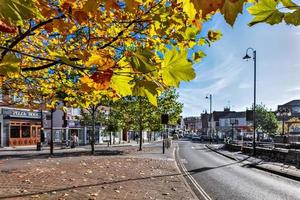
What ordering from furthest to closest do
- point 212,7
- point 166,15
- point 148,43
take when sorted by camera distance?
point 148,43 < point 166,15 < point 212,7

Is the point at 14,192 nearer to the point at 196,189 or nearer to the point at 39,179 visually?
the point at 39,179

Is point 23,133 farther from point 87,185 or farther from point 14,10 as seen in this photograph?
point 14,10

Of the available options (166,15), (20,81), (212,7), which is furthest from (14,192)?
(212,7)

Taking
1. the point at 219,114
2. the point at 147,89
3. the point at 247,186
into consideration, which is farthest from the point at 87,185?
the point at 219,114

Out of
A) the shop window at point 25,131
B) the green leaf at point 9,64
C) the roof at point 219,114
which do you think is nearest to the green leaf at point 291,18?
the green leaf at point 9,64

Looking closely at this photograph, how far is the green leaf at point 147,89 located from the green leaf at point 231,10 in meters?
0.63

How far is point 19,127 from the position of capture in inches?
1939

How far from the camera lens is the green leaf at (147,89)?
197cm

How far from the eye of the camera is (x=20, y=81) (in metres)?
8.62

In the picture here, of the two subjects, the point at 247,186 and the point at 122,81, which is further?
the point at 247,186

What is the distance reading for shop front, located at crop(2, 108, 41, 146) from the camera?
4656 centimetres

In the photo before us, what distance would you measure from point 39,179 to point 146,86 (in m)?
11.9

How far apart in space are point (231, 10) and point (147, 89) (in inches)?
27.2

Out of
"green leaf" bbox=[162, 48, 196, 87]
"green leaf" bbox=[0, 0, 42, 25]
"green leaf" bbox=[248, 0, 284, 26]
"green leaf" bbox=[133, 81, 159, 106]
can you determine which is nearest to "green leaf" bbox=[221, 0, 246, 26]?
"green leaf" bbox=[248, 0, 284, 26]
